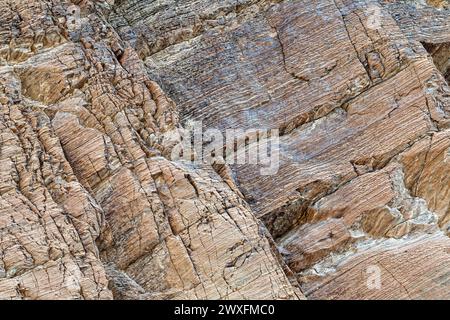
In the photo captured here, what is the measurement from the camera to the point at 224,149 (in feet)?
79.4

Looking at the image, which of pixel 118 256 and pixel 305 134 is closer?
pixel 118 256

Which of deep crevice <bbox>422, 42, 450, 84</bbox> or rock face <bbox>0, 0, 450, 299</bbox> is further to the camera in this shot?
deep crevice <bbox>422, 42, 450, 84</bbox>

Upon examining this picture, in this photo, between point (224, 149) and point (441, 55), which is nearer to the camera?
point (224, 149)

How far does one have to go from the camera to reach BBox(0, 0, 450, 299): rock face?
2073 centimetres

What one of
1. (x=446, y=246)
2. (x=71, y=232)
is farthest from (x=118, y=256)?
(x=446, y=246)

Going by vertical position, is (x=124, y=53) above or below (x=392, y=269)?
above

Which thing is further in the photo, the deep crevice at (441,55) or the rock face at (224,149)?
the deep crevice at (441,55)

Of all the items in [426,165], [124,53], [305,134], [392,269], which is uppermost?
[124,53]

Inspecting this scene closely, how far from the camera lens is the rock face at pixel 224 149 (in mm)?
20734

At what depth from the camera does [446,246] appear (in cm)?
2183

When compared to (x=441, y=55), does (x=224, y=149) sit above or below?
below
